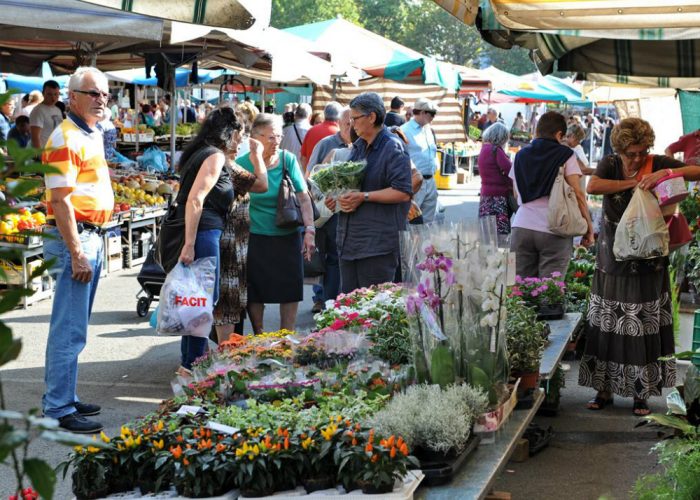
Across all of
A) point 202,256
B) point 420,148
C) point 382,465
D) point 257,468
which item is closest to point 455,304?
point 382,465

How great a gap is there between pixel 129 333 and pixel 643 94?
11.2m

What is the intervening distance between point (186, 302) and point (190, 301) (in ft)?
0.08

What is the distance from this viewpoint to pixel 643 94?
17.0 meters

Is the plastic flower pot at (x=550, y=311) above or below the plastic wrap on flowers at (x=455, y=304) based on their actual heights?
below

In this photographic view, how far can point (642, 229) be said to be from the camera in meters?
6.16

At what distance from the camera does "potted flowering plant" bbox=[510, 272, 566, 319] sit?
6578 millimetres

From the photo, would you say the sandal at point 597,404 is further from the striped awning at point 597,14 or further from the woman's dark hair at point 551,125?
the striped awning at point 597,14

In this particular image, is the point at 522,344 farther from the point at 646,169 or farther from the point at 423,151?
the point at 423,151

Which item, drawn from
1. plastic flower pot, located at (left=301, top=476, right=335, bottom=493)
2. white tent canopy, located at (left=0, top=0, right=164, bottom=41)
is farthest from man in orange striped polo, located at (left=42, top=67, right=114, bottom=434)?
Answer: plastic flower pot, located at (left=301, top=476, right=335, bottom=493)

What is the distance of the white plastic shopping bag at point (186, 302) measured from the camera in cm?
605

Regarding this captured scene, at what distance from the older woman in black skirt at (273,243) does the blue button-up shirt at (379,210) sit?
773mm

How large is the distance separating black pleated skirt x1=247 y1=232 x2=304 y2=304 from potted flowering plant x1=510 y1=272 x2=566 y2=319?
1.67 m

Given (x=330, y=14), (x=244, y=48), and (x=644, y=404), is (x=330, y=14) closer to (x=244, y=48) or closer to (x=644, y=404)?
(x=244, y=48)

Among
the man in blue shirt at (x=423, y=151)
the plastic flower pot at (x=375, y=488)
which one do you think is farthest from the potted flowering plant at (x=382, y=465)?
the man in blue shirt at (x=423, y=151)
